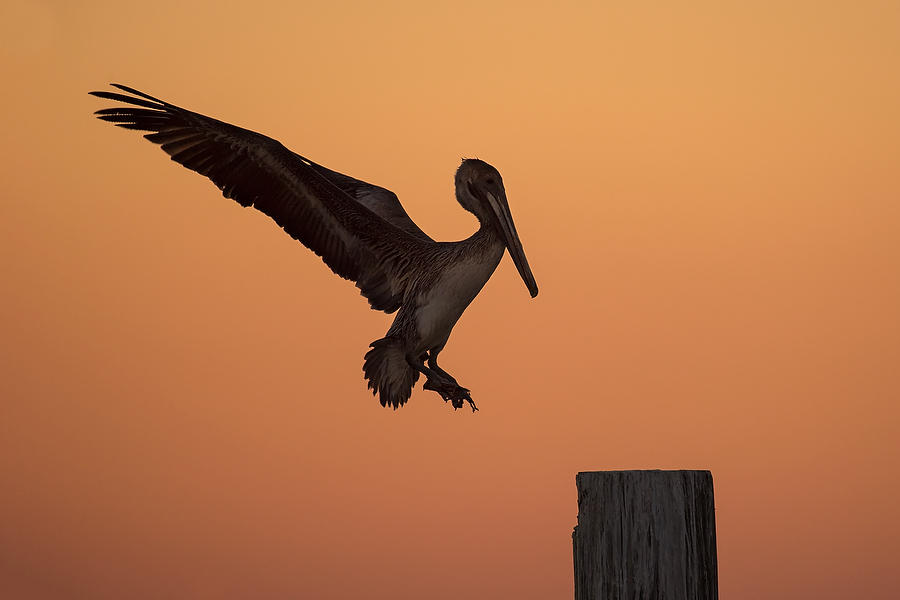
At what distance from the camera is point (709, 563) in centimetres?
436

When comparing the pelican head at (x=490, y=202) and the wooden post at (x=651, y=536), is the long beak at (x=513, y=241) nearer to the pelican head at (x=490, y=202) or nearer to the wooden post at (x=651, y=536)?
the pelican head at (x=490, y=202)

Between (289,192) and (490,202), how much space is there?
1.82m

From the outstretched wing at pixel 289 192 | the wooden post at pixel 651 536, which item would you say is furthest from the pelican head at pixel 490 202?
the wooden post at pixel 651 536

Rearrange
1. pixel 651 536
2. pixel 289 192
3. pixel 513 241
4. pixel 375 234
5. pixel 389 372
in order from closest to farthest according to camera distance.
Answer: pixel 651 536 < pixel 513 241 < pixel 389 372 < pixel 375 234 < pixel 289 192

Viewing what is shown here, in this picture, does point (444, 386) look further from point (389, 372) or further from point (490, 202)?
point (490, 202)

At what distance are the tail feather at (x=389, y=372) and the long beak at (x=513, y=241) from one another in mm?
1038

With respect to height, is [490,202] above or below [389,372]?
above

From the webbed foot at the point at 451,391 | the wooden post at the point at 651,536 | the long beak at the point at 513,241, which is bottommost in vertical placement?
the wooden post at the point at 651,536

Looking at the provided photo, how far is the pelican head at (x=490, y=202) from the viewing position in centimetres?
693

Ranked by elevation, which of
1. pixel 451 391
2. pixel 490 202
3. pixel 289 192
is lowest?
pixel 451 391

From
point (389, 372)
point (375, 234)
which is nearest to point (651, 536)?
point (389, 372)

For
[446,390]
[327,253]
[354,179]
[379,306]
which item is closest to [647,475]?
[446,390]

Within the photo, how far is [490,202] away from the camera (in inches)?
276

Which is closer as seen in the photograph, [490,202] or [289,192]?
[490,202]
